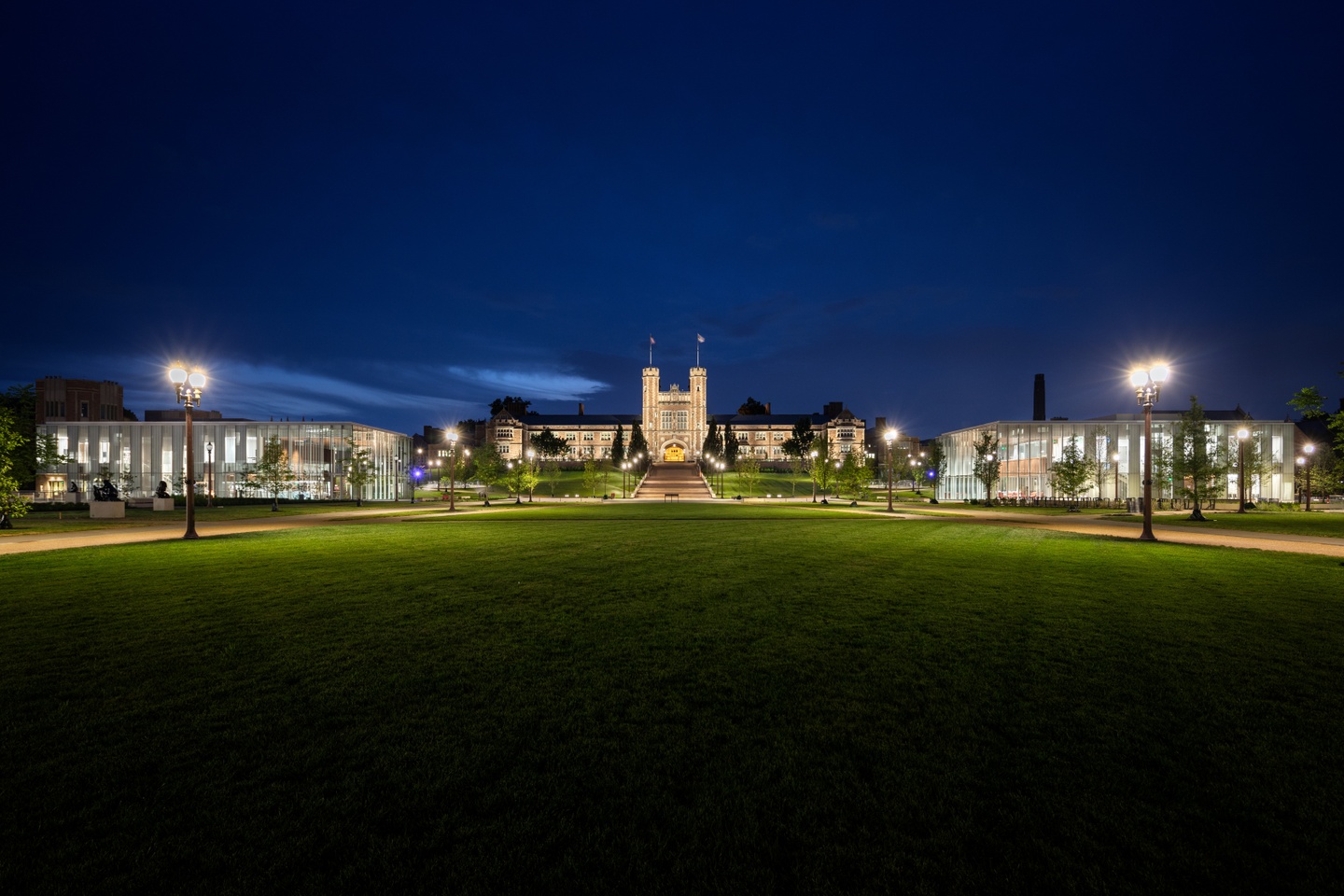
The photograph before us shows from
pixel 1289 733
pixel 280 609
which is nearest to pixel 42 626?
pixel 280 609

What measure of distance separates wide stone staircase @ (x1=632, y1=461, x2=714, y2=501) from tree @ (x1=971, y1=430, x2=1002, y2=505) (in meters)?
29.6

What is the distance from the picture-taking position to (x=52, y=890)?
3439 millimetres

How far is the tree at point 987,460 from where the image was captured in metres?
62.6

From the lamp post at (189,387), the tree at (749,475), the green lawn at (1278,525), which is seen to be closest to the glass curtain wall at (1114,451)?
the tree at (749,475)

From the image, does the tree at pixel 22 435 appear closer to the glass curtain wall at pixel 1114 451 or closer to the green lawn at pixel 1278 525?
the green lawn at pixel 1278 525

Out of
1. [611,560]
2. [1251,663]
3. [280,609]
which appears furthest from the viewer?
[611,560]

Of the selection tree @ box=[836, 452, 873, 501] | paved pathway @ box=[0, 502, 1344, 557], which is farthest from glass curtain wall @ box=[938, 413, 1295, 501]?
paved pathway @ box=[0, 502, 1344, 557]

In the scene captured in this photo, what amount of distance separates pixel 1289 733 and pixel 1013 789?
315 cm

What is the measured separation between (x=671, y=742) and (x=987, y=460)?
7339cm

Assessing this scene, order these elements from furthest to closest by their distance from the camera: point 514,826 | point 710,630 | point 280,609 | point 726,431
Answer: point 726,431 → point 280,609 → point 710,630 → point 514,826

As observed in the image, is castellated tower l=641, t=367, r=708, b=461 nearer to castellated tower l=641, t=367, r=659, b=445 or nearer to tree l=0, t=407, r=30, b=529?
castellated tower l=641, t=367, r=659, b=445

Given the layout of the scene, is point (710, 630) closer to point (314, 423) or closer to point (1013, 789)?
point (1013, 789)

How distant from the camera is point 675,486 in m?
91.1

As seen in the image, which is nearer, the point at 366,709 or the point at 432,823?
the point at 432,823
